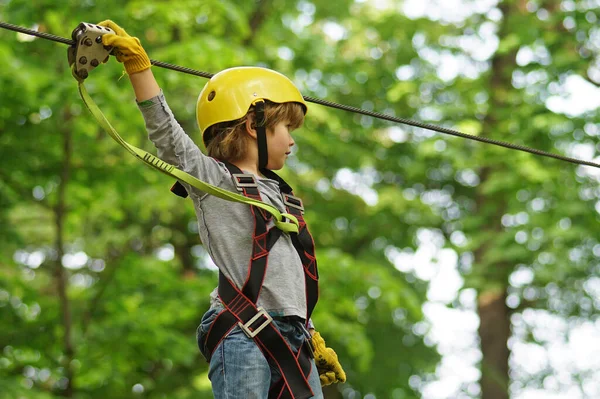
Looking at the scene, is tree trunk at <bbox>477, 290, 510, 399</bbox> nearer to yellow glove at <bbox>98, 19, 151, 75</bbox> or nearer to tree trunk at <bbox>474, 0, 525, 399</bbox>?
tree trunk at <bbox>474, 0, 525, 399</bbox>

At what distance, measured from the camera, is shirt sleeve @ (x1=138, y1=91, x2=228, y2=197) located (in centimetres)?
238

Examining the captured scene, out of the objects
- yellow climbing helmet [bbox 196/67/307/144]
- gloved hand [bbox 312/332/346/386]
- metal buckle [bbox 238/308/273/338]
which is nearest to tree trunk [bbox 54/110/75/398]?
yellow climbing helmet [bbox 196/67/307/144]

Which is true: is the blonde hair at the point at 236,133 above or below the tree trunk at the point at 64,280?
above

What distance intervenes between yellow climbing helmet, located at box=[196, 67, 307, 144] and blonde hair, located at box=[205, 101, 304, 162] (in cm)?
2

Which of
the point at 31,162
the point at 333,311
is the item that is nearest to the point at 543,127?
the point at 333,311

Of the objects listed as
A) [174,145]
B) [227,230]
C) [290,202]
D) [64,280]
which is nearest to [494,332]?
[64,280]

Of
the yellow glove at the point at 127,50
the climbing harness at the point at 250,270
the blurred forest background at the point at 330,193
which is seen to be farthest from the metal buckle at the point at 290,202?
the blurred forest background at the point at 330,193

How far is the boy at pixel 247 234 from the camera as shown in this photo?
2418 mm

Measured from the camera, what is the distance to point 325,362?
108 inches

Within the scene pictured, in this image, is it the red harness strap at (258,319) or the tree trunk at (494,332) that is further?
the tree trunk at (494,332)

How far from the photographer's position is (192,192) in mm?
2555

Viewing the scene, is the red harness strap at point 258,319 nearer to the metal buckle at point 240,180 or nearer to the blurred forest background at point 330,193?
the metal buckle at point 240,180

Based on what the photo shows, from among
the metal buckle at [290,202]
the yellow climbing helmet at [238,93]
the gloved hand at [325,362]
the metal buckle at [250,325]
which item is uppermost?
the yellow climbing helmet at [238,93]

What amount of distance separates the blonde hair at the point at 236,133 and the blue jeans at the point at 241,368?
0.52 metres
